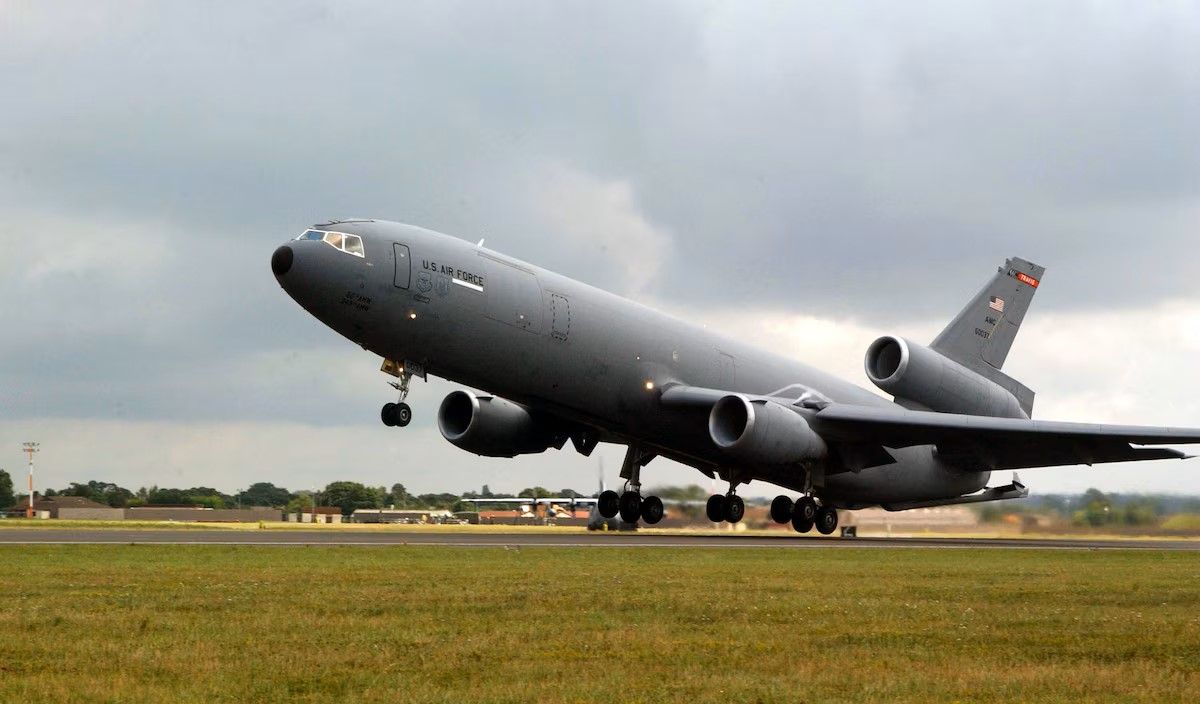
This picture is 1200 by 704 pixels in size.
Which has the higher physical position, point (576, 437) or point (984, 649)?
point (576, 437)

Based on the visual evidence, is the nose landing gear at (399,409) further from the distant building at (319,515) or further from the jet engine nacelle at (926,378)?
the distant building at (319,515)

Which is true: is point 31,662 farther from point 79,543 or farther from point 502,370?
point 79,543

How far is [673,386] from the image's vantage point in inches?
1363

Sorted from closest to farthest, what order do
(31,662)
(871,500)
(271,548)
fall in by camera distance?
(31,662) < (271,548) < (871,500)

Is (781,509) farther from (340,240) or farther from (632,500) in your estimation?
(340,240)

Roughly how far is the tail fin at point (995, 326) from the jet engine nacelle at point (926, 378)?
58.6 inches

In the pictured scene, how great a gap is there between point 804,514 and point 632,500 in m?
5.02

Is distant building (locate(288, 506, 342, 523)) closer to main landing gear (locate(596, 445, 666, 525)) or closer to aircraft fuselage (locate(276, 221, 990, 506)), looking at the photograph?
main landing gear (locate(596, 445, 666, 525))

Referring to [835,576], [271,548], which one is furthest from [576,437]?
[835,576]

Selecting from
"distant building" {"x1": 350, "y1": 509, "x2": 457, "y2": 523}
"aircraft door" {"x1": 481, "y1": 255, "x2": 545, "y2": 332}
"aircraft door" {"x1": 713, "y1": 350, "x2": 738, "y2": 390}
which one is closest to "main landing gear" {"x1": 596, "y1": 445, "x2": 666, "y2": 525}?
"aircraft door" {"x1": 713, "y1": 350, "x2": 738, "y2": 390}

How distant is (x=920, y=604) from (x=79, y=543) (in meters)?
22.8

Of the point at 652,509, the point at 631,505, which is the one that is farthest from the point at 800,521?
the point at 631,505

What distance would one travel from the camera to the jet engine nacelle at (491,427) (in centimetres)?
3750

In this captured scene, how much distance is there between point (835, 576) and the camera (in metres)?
22.4
